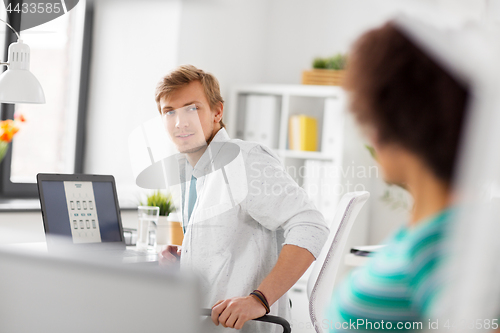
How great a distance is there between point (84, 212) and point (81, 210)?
0.04 feet

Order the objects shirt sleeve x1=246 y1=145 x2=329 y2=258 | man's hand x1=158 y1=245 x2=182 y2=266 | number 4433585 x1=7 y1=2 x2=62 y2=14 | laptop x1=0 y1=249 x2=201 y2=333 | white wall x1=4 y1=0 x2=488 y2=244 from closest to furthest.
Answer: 1. laptop x1=0 y1=249 x2=201 y2=333
2. shirt sleeve x1=246 y1=145 x2=329 y2=258
3. man's hand x1=158 y1=245 x2=182 y2=266
4. number 4433585 x1=7 y1=2 x2=62 y2=14
5. white wall x1=4 y1=0 x2=488 y2=244

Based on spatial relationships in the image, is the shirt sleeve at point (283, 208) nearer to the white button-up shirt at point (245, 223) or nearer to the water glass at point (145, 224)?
the white button-up shirt at point (245, 223)

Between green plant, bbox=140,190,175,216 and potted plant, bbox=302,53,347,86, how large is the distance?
143 cm

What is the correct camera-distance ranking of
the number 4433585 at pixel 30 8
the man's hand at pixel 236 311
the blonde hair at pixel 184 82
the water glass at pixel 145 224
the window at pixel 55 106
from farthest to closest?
1. the window at pixel 55 106
2. the number 4433585 at pixel 30 8
3. the water glass at pixel 145 224
4. the blonde hair at pixel 184 82
5. the man's hand at pixel 236 311

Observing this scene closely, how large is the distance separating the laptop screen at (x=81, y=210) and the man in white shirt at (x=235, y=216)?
0.40 m

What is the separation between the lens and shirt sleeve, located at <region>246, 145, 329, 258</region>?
124cm

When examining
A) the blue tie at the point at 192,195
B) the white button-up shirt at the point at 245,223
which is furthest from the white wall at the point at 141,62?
the white button-up shirt at the point at 245,223

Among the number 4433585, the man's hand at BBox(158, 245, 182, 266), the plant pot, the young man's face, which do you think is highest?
the number 4433585

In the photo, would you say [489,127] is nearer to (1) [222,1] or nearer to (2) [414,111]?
(2) [414,111]

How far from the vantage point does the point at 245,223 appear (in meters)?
1.34

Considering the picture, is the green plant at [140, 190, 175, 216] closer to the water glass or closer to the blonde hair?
the water glass

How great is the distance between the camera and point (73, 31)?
2.95 m

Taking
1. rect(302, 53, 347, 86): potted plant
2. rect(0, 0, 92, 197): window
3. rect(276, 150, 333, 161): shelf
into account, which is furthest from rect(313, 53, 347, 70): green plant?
rect(0, 0, 92, 197): window

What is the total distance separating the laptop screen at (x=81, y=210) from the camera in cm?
163
